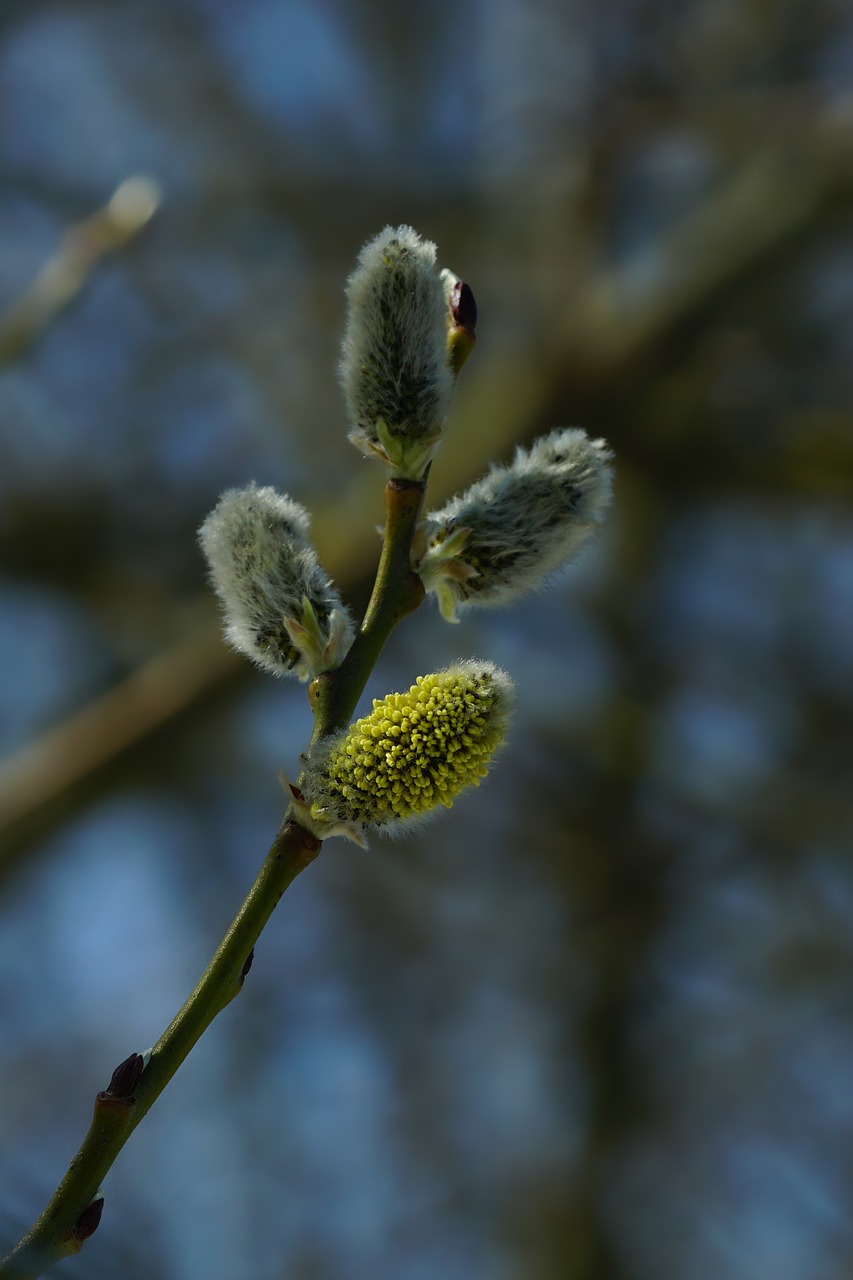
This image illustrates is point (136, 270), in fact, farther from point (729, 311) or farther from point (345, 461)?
point (729, 311)

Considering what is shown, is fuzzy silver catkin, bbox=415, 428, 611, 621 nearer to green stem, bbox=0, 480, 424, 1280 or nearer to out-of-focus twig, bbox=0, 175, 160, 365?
green stem, bbox=0, 480, 424, 1280

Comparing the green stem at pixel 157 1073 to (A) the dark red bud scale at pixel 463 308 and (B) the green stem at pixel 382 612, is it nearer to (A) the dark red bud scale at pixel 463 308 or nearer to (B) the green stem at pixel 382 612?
(B) the green stem at pixel 382 612

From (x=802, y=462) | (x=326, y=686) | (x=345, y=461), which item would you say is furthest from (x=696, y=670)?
(x=326, y=686)

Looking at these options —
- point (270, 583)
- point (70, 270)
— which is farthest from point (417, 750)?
point (70, 270)

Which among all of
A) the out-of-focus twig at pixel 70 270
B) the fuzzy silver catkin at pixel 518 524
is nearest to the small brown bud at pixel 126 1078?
the fuzzy silver catkin at pixel 518 524

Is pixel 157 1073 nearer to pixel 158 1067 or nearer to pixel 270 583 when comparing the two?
pixel 158 1067

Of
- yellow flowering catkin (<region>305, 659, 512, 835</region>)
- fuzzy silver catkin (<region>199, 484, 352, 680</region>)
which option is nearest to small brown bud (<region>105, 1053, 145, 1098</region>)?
yellow flowering catkin (<region>305, 659, 512, 835</region>)
